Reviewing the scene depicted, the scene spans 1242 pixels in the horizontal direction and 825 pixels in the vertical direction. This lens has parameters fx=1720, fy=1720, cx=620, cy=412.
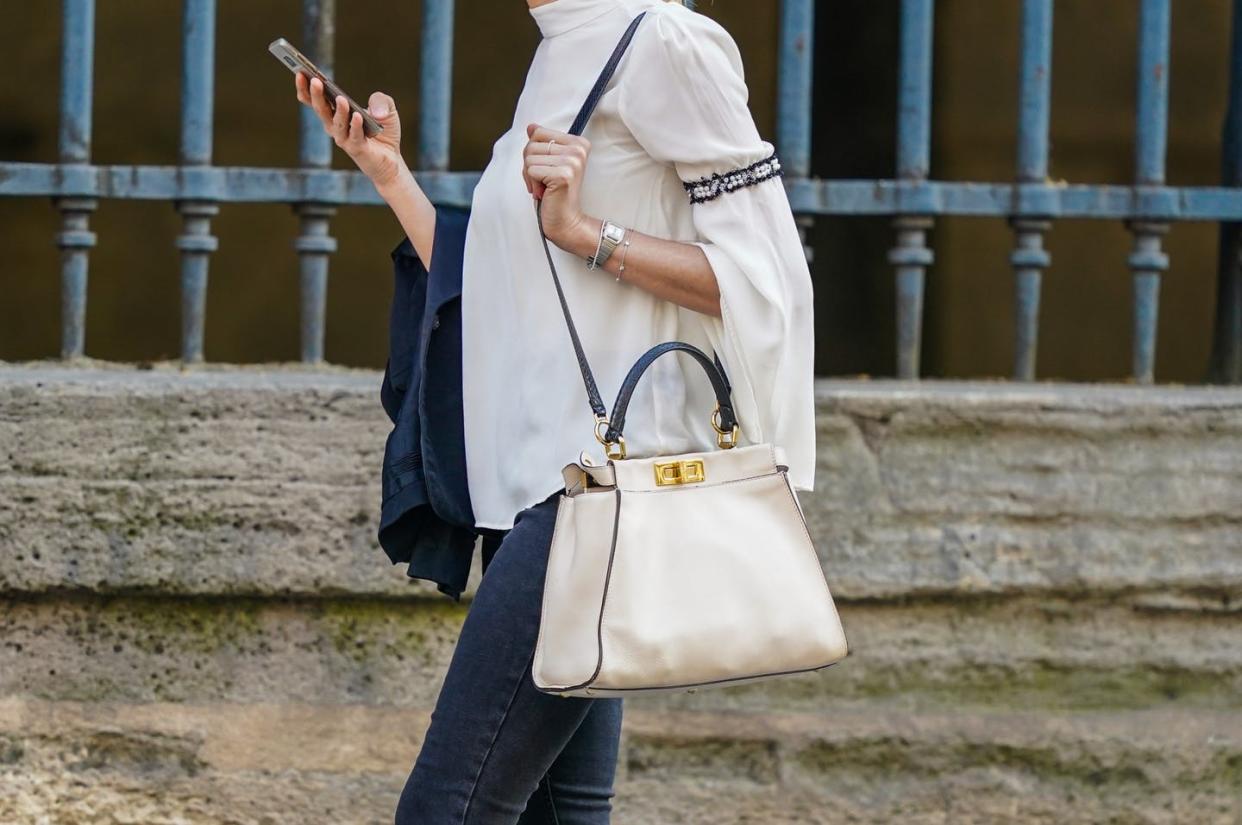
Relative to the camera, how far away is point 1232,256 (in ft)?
10.9

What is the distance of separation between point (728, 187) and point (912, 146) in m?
1.37

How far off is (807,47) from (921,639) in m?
1.12

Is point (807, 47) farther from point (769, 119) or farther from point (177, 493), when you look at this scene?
point (769, 119)

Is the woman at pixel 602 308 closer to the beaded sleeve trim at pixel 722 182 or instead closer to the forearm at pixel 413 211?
the beaded sleeve trim at pixel 722 182

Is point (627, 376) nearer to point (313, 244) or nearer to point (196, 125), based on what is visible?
point (313, 244)

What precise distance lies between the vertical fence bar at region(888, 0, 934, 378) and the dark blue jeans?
1.44 m

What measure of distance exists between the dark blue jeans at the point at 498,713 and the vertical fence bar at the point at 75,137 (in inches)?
59.0

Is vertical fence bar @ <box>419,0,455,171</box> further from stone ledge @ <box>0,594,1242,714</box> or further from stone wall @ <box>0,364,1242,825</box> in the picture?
stone ledge @ <box>0,594,1242,714</box>

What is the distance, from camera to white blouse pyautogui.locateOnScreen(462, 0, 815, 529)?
6.37 feet

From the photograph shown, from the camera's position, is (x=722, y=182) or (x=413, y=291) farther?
(x=413, y=291)

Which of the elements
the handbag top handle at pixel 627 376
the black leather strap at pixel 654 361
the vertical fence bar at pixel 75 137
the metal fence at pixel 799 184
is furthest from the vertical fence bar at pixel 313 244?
the black leather strap at pixel 654 361

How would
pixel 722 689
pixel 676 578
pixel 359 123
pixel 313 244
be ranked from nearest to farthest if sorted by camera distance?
pixel 676 578 < pixel 359 123 < pixel 722 689 < pixel 313 244

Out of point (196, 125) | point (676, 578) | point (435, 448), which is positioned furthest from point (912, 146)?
point (676, 578)

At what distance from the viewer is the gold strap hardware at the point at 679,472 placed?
1840 mm
